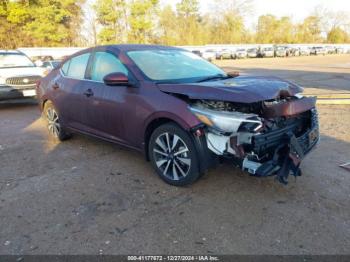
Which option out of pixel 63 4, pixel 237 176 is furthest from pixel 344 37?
pixel 237 176

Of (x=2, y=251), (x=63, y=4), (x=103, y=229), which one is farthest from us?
(x=63, y=4)

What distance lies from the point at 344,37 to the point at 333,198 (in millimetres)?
93581

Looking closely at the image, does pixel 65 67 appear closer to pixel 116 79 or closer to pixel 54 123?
pixel 54 123


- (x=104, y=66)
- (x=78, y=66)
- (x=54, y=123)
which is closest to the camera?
(x=104, y=66)

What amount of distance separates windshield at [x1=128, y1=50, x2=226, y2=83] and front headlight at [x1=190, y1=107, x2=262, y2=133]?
859 mm

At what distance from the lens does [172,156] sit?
375cm

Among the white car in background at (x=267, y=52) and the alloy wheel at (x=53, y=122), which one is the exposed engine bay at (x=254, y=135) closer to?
the alloy wheel at (x=53, y=122)

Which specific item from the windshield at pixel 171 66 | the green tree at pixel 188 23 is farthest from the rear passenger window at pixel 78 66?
the green tree at pixel 188 23

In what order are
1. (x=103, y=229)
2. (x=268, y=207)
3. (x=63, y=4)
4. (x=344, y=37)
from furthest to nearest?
(x=344, y=37)
(x=63, y=4)
(x=268, y=207)
(x=103, y=229)

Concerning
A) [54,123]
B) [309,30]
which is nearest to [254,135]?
[54,123]

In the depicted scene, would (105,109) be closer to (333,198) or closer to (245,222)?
(245,222)

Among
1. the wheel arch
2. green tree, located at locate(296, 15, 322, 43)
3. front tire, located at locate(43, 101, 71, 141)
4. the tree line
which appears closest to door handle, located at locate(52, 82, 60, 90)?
front tire, located at locate(43, 101, 71, 141)

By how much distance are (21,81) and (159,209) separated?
7506 mm

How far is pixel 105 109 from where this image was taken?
440 cm
